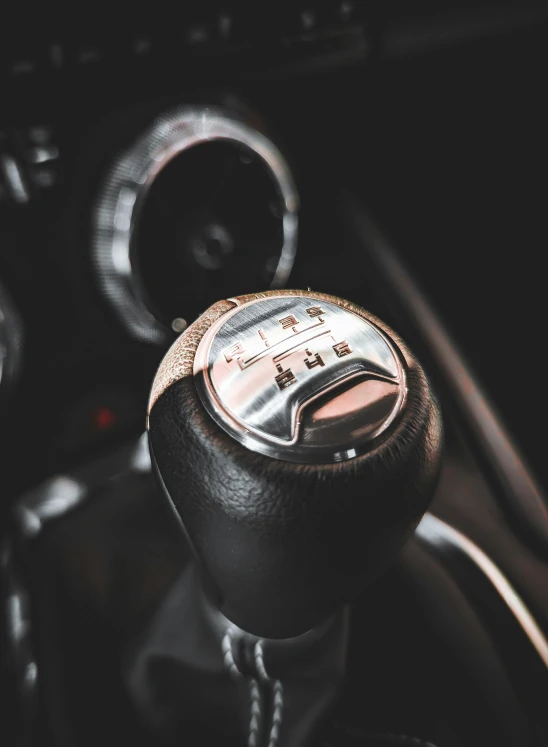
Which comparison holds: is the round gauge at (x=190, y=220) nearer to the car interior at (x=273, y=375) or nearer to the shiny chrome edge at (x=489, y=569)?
the car interior at (x=273, y=375)

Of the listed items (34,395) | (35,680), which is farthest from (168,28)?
(35,680)

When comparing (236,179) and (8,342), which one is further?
(236,179)

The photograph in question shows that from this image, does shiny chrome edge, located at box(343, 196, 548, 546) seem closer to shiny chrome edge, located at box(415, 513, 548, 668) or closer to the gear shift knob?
shiny chrome edge, located at box(415, 513, 548, 668)

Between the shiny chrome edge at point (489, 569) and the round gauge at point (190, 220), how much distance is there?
1.52ft

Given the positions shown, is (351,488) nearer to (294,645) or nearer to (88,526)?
(294,645)

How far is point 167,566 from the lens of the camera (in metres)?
0.68

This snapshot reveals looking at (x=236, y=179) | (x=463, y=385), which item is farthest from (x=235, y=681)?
(x=236, y=179)

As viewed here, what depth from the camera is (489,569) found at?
2.08ft

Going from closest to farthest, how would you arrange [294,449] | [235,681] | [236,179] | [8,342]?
[294,449] → [235,681] → [8,342] → [236,179]

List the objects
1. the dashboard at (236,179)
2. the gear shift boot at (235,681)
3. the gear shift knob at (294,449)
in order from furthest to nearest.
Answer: the dashboard at (236,179) → the gear shift boot at (235,681) → the gear shift knob at (294,449)

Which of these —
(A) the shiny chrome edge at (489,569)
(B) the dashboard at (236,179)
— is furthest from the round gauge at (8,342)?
(A) the shiny chrome edge at (489,569)

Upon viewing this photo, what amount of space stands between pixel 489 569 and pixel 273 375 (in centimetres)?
45

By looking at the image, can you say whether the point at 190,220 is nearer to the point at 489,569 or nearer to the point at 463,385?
the point at 463,385

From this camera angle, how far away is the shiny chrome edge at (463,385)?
711 mm
